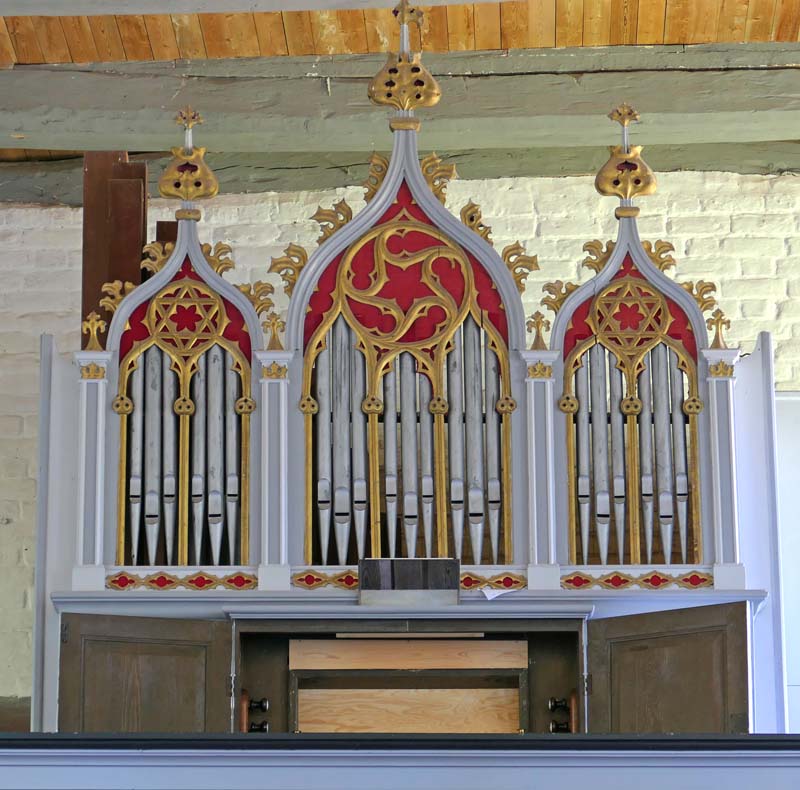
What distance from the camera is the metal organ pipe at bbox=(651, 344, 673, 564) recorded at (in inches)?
271

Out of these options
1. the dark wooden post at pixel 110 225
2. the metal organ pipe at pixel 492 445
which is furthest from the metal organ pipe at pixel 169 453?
the metal organ pipe at pixel 492 445

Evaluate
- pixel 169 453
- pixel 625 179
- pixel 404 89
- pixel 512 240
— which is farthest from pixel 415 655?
pixel 512 240

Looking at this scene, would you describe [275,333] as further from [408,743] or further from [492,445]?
[408,743]

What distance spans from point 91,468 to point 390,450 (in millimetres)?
1134

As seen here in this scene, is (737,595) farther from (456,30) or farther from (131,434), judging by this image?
(456,30)

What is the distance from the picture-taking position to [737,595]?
6.67 meters

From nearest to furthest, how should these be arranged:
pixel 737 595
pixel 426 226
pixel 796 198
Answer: pixel 737 595 → pixel 426 226 → pixel 796 198

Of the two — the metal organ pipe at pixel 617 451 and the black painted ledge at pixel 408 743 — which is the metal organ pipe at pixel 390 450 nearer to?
the metal organ pipe at pixel 617 451

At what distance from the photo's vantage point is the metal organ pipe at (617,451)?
6.87m

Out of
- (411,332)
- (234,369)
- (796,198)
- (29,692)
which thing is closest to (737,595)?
(411,332)

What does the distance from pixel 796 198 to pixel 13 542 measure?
4126 mm

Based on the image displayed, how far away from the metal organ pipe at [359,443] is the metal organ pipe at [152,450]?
2.44ft

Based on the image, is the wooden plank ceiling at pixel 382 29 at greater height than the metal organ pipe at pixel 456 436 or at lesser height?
greater

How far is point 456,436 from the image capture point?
6.96 metres
